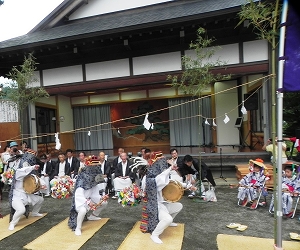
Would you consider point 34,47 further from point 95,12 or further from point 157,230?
point 157,230

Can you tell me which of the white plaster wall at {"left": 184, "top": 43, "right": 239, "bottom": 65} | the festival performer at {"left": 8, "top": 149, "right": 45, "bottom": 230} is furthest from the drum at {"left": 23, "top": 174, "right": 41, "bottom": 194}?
the white plaster wall at {"left": 184, "top": 43, "right": 239, "bottom": 65}

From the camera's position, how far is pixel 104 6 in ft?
36.2

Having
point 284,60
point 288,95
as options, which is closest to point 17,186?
point 284,60

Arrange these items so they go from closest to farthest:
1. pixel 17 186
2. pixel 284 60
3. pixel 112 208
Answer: pixel 284 60 → pixel 17 186 → pixel 112 208

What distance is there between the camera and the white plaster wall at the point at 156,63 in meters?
8.20

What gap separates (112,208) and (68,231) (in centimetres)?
146

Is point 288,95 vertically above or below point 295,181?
above

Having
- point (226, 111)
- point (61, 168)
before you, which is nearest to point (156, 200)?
point (61, 168)

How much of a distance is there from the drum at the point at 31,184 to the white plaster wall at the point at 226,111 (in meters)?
8.77

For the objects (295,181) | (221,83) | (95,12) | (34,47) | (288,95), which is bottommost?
(295,181)

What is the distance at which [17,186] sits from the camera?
480cm

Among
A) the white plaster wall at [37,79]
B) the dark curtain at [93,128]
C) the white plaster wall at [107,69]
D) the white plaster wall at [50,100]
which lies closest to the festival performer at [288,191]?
the white plaster wall at [107,69]

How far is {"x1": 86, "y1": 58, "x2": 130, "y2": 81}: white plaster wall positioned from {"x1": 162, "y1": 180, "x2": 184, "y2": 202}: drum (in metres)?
5.61

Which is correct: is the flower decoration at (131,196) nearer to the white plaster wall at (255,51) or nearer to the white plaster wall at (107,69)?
the white plaster wall at (107,69)
